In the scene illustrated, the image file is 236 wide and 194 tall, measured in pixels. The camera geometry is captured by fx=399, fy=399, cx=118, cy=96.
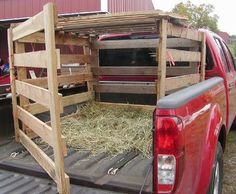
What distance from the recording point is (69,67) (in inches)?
254

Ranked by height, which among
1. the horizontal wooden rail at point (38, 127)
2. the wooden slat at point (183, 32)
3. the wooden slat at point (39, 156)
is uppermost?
the wooden slat at point (183, 32)

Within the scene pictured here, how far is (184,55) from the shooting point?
4340 millimetres

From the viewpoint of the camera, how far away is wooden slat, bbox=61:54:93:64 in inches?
187

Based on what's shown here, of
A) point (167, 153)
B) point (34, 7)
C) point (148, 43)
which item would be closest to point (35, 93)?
point (167, 153)

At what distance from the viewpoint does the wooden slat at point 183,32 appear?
3.98 metres

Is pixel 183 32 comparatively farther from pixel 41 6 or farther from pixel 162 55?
pixel 41 6

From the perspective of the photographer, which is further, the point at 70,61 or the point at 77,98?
the point at 77,98

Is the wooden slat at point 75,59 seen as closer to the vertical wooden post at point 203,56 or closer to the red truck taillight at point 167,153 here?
the vertical wooden post at point 203,56

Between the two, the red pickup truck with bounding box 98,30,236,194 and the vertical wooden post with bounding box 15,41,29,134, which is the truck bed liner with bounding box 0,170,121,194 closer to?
the red pickup truck with bounding box 98,30,236,194

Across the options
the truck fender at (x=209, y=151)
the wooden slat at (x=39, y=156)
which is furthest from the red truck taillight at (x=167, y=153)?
the wooden slat at (x=39, y=156)

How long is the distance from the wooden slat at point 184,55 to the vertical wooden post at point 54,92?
168cm

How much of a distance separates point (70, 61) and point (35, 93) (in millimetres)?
1830

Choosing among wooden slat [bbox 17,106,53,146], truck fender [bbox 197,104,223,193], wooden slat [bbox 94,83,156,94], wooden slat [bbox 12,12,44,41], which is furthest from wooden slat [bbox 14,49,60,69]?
wooden slat [bbox 94,83,156,94]

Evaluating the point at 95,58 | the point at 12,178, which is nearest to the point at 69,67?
the point at 95,58
